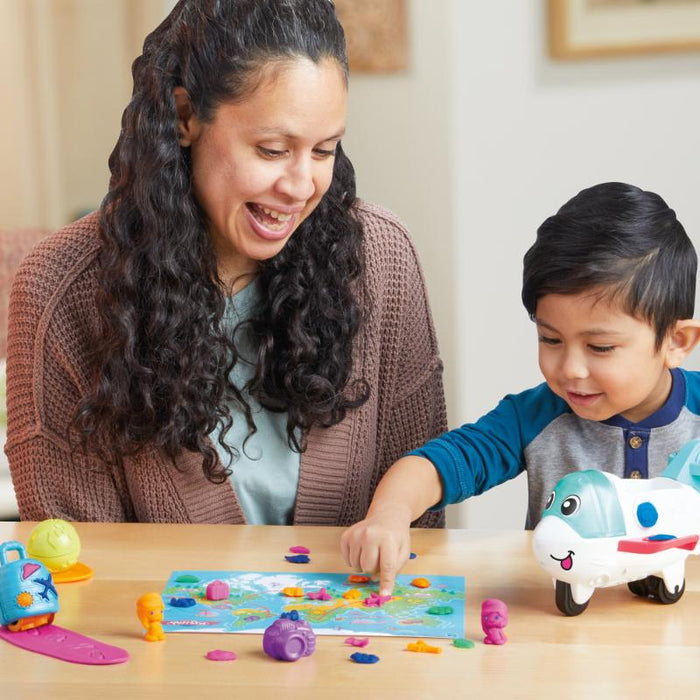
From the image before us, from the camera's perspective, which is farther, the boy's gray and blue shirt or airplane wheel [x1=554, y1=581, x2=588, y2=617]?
the boy's gray and blue shirt

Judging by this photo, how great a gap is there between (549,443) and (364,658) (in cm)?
52

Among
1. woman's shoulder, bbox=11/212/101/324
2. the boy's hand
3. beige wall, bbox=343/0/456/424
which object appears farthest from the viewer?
beige wall, bbox=343/0/456/424

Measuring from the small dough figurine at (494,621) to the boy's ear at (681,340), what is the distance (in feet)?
1.39

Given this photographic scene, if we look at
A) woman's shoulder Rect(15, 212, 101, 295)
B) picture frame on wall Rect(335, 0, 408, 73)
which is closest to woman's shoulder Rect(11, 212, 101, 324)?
woman's shoulder Rect(15, 212, 101, 295)

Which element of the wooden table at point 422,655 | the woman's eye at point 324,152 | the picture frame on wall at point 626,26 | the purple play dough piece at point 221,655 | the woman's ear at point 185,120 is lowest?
the wooden table at point 422,655

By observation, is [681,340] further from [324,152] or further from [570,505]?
[324,152]

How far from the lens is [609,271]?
1.22 metres

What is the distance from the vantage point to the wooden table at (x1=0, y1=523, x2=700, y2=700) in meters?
0.90

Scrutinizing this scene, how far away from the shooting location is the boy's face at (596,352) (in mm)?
1220

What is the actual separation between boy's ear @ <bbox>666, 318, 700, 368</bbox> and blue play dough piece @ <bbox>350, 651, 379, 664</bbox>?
21.2 inches

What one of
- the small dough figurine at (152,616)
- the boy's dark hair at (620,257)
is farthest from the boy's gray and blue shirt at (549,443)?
the small dough figurine at (152,616)

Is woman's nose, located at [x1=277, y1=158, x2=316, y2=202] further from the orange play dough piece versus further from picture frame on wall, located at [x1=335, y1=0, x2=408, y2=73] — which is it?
picture frame on wall, located at [x1=335, y1=0, x2=408, y2=73]

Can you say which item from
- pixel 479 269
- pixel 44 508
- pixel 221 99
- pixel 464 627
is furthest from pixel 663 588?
pixel 479 269

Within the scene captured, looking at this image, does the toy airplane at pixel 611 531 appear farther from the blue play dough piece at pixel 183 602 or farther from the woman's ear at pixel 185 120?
the woman's ear at pixel 185 120
